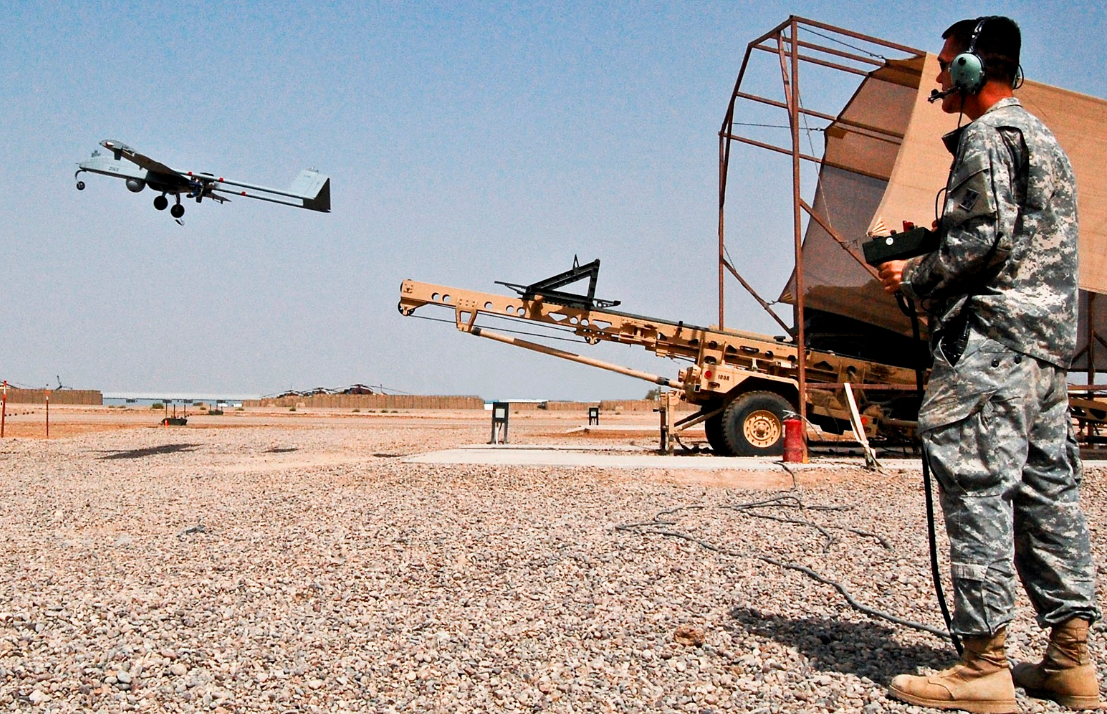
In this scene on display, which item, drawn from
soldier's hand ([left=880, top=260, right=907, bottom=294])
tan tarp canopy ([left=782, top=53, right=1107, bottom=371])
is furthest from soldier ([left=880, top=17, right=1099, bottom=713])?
tan tarp canopy ([left=782, top=53, right=1107, bottom=371])

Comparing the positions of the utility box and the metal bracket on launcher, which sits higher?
the metal bracket on launcher

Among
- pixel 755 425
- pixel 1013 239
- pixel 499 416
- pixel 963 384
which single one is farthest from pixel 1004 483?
pixel 499 416

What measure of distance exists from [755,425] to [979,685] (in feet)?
33.8

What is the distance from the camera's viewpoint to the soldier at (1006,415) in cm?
254

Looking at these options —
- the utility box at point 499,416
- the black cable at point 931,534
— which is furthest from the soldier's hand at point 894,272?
the utility box at point 499,416

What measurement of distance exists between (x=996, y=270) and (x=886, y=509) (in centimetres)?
486

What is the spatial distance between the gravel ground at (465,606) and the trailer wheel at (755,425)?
4.90 meters

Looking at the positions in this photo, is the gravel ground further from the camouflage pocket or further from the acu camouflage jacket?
the acu camouflage jacket

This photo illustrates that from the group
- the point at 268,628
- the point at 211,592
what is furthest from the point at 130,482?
the point at 268,628

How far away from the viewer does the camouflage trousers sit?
2.52 meters

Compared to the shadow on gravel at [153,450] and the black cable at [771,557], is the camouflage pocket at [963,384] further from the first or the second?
the shadow on gravel at [153,450]

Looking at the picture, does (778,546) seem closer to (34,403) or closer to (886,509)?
(886,509)

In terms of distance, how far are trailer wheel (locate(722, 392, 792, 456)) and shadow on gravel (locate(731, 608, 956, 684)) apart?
906 centimetres

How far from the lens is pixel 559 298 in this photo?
13523 mm
